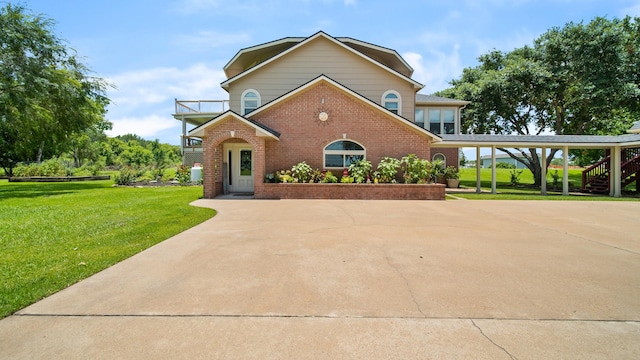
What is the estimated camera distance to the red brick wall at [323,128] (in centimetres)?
1488

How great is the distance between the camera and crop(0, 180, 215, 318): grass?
388 cm

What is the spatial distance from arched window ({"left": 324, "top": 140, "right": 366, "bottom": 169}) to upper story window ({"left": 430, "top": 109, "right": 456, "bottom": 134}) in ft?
27.9

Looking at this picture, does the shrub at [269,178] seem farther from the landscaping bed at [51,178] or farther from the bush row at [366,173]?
the landscaping bed at [51,178]

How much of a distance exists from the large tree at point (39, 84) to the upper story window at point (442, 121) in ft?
71.3

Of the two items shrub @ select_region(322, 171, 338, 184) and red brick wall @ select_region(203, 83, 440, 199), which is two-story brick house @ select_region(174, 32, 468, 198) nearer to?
red brick wall @ select_region(203, 83, 440, 199)

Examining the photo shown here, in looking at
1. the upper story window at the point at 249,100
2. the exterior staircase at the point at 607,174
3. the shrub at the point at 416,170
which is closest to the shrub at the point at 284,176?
the shrub at the point at 416,170

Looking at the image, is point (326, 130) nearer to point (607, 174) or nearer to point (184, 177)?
point (184, 177)

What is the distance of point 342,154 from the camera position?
15062mm

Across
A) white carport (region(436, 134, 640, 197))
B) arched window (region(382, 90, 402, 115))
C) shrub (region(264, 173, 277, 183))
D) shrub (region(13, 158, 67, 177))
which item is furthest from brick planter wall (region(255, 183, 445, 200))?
shrub (region(13, 158, 67, 177))

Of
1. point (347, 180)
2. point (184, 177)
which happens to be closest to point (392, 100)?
point (347, 180)

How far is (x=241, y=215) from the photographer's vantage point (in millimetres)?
9195

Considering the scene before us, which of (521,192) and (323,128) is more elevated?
(323,128)

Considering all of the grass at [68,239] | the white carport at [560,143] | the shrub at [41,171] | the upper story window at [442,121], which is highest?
the upper story window at [442,121]

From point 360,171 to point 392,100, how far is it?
622 cm
